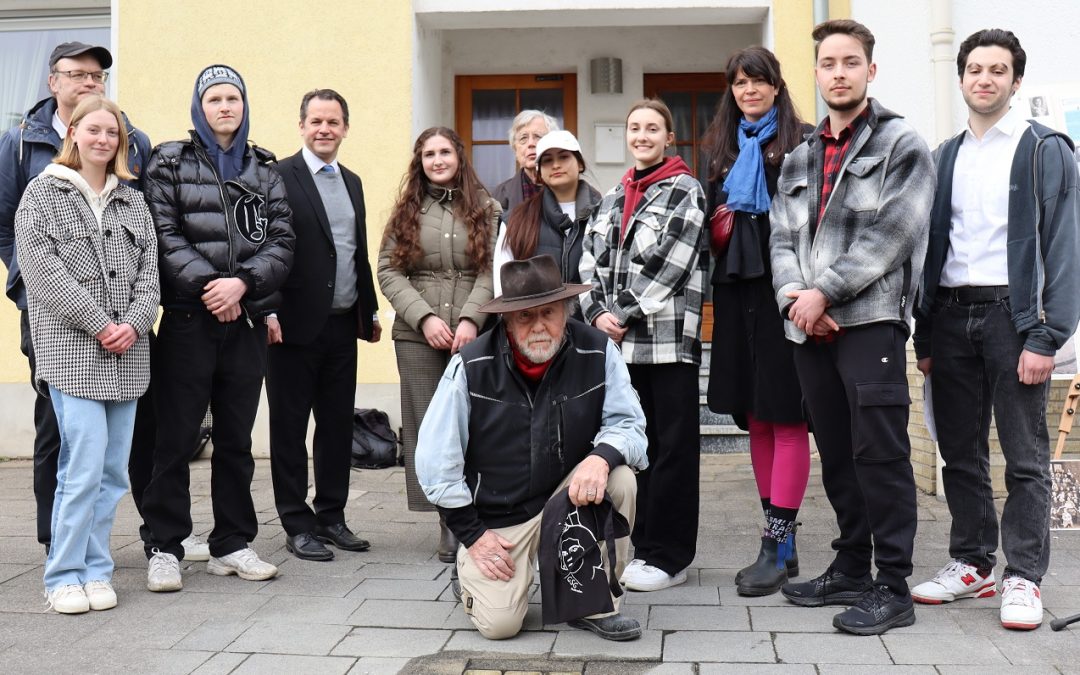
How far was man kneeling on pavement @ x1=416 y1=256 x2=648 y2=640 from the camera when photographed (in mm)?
3686

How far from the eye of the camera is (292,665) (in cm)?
341

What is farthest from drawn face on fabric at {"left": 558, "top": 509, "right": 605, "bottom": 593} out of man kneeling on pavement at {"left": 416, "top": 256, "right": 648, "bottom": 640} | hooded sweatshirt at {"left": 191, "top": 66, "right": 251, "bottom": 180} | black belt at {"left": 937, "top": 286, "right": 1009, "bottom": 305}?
hooded sweatshirt at {"left": 191, "top": 66, "right": 251, "bottom": 180}

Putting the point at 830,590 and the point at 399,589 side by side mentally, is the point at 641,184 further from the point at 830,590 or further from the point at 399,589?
the point at 399,589

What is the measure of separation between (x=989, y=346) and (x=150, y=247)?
3.17m

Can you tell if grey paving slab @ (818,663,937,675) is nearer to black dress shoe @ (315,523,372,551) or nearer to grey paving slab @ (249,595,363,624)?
grey paving slab @ (249,595,363,624)

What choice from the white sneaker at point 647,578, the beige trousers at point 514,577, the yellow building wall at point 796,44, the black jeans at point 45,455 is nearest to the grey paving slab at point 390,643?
the beige trousers at point 514,577

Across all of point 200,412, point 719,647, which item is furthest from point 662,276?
point 200,412

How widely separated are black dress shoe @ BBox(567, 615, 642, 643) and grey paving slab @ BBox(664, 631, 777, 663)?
0.37 ft

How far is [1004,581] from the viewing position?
153 inches

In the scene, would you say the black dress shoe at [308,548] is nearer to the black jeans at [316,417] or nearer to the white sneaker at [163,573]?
the black jeans at [316,417]

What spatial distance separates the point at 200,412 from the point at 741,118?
2.51 m

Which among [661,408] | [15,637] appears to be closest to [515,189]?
[661,408]

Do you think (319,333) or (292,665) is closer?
(292,665)

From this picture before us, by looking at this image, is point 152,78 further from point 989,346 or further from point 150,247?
point 989,346
